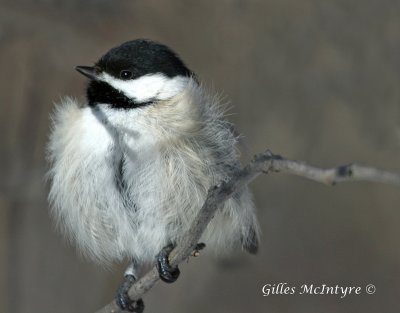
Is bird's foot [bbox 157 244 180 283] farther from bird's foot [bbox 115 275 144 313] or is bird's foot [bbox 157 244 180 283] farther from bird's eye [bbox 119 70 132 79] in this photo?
bird's eye [bbox 119 70 132 79]

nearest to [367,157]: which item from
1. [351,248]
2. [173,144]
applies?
[351,248]

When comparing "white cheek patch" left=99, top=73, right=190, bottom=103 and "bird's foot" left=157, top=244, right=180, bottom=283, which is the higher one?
"white cheek patch" left=99, top=73, right=190, bottom=103

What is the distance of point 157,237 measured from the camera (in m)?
2.21

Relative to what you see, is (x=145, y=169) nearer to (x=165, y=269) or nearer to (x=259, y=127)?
(x=165, y=269)

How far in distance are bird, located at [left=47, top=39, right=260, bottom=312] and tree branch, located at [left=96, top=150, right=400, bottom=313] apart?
0.26 meters

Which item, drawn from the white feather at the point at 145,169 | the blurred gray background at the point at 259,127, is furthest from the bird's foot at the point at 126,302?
the blurred gray background at the point at 259,127

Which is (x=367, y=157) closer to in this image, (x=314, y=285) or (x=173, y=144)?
(x=314, y=285)

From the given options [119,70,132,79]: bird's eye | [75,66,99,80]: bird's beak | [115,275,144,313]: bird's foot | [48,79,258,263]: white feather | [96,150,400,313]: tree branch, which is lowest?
[96,150,400,313]: tree branch

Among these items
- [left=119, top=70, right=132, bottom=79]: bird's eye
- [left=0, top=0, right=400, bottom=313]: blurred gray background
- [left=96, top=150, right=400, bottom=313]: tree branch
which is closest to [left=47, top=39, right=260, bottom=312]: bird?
[left=119, top=70, right=132, bottom=79]: bird's eye

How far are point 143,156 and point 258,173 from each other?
0.82 metres

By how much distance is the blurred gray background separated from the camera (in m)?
2.78

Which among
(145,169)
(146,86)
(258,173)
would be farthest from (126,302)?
A: (258,173)

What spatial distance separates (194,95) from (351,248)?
1.03m

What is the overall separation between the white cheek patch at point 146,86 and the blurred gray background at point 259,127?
65 centimetres
